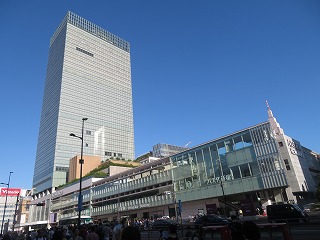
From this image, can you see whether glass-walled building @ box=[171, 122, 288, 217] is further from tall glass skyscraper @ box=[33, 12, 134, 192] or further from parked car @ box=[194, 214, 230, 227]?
tall glass skyscraper @ box=[33, 12, 134, 192]

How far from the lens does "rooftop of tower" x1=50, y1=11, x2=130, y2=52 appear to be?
153 metres

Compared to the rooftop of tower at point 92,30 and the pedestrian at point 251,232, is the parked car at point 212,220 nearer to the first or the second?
the pedestrian at point 251,232

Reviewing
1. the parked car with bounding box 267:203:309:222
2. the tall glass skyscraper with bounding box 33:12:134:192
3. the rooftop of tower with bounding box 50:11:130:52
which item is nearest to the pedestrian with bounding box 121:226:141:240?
the parked car with bounding box 267:203:309:222

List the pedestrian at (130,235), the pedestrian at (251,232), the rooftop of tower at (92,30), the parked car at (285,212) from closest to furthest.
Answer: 1. the pedestrian at (130,235)
2. the pedestrian at (251,232)
3. the parked car at (285,212)
4. the rooftop of tower at (92,30)

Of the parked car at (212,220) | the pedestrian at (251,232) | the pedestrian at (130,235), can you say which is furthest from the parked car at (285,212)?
the pedestrian at (130,235)

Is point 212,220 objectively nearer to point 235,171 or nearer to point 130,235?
point 130,235

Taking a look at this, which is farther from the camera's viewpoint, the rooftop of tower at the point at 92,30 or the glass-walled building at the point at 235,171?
the rooftop of tower at the point at 92,30

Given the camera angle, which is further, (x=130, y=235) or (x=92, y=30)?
(x=92, y=30)

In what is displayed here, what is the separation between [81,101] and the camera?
13688cm

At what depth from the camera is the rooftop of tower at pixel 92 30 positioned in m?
153

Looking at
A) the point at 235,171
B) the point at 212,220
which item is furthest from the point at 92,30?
the point at 212,220

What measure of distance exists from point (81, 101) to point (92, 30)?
5323cm

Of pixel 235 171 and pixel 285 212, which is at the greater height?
pixel 235 171

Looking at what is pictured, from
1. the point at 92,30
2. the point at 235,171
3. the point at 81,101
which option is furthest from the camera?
the point at 92,30
